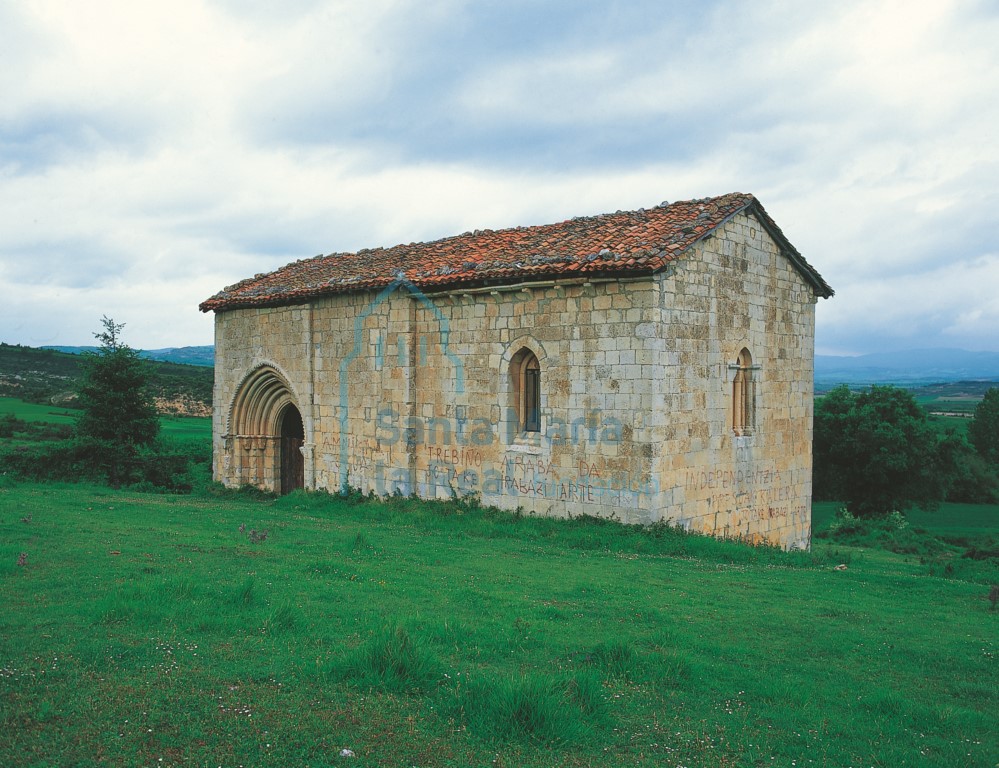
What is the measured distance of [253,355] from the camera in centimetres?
2034

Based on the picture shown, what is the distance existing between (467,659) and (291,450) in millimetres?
16153

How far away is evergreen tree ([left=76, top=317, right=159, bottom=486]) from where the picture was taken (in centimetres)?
2241

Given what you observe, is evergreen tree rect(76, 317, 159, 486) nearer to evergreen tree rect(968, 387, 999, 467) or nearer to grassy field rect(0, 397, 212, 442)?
grassy field rect(0, 397, 212, 442)

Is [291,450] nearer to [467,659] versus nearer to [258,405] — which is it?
[258,405]

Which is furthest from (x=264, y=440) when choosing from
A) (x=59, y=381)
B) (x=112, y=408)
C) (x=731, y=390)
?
(x=59, y=381)

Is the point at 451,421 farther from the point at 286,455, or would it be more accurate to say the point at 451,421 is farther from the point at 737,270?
the point at 286,455

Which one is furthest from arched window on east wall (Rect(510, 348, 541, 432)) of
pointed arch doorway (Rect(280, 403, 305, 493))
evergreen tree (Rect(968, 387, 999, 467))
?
evergreen tree (Rect(968, 387, 999, 467))

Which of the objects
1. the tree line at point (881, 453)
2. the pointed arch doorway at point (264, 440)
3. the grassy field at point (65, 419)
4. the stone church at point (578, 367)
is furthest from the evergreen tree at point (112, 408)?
the tree line at point (881, 453)

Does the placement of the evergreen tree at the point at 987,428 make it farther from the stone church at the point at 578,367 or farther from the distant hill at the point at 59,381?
the distant hill at the point at 59,381

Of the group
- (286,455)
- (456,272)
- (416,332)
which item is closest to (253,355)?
(286,455)

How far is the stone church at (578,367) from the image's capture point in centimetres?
1341

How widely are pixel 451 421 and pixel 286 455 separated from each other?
7587 millimetres

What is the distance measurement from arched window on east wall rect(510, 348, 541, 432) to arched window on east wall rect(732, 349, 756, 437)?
146 inches

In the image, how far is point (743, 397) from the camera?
15547 millimetres
